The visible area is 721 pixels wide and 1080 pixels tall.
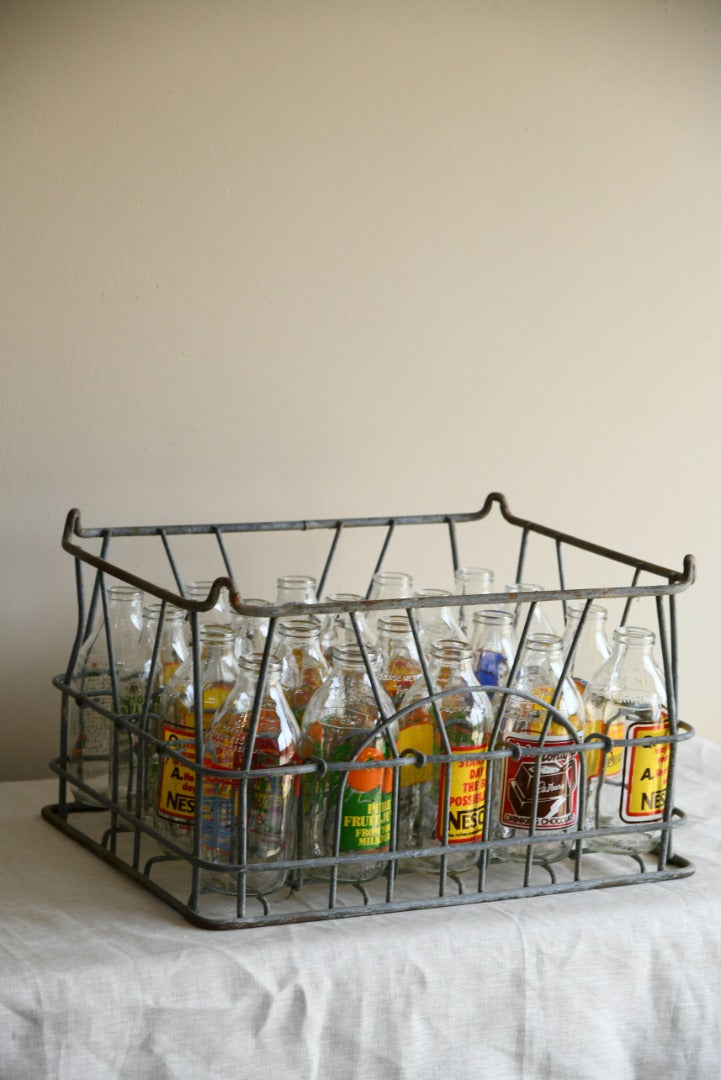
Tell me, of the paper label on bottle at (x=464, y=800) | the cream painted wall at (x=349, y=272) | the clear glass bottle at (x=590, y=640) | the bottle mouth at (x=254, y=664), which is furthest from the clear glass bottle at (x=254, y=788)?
the cream painted wall at (x=349, y=272)

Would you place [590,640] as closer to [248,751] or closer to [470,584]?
[470,584]

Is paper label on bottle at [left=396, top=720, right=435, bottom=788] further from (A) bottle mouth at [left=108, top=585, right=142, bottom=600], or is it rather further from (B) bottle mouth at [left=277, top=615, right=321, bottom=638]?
(A) bottle mouth at [left=108, top=585, right=142, bottom=600]

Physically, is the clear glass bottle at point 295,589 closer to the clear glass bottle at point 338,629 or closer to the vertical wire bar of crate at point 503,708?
the clear glass bottle at point 338,629

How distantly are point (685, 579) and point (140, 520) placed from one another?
1.88ft

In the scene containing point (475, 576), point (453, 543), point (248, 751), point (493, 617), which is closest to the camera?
point (248, 751)

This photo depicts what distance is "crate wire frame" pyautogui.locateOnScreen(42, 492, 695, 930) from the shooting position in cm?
85

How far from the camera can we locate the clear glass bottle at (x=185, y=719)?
92 centimetres

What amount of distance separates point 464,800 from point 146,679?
0.28 metres

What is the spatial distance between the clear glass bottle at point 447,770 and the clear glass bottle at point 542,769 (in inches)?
0.9

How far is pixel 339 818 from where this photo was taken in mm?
856

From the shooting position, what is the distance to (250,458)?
1.34m

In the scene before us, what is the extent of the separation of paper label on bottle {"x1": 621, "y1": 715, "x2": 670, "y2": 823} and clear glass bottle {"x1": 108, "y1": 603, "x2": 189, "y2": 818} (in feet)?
1.16

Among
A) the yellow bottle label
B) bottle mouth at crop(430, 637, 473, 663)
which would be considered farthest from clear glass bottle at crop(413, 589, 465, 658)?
the yellow bottle label

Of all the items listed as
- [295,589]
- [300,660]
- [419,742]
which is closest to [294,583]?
[295,589]
